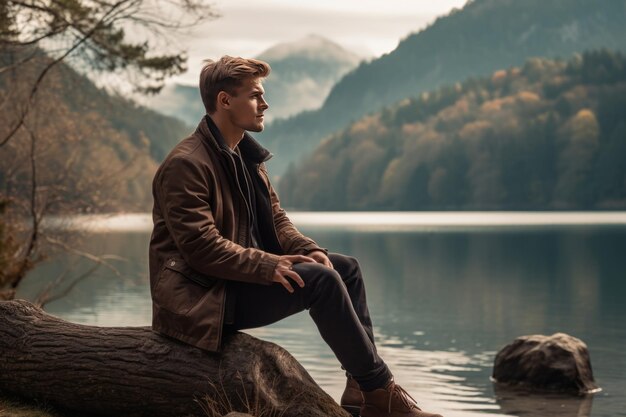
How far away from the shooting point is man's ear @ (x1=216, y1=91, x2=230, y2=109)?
516cm

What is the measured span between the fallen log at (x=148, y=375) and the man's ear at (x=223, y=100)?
1.25 m

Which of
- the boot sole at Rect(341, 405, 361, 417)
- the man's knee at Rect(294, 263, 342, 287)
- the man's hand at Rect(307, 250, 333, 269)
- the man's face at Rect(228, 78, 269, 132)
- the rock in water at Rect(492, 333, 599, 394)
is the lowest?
the rock in water at Rect(492, 333, 599, 394)

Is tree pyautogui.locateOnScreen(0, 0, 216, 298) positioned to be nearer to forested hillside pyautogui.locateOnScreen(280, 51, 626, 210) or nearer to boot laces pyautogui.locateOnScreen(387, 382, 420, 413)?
boot laces pyautogui.locateOnScreen(387, 382, 420, 413)

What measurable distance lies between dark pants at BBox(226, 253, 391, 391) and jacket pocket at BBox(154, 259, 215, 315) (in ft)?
0.55

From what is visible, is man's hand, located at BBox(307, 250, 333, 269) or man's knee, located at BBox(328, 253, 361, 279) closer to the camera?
man's hand, located at BBox(307, 250, 333, 269)

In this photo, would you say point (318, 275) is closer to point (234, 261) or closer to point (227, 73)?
point (234, 261)

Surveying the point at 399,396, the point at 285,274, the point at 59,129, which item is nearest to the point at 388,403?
the point at 399,396

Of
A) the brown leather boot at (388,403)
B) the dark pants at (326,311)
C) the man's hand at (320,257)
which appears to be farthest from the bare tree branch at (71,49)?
the brown leather boot at (388,403)

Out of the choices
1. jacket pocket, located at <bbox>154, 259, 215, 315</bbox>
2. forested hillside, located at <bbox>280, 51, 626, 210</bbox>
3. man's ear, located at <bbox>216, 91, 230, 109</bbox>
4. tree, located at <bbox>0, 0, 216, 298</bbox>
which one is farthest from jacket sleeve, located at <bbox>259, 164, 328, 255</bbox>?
forested hillside, located at <bbox>280, 51, 626, 210</bbox>

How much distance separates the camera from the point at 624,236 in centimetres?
7156

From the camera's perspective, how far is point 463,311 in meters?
30.7

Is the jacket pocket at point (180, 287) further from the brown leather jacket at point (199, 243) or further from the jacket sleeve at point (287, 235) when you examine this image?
the jacket sleeve at point (287, 235)

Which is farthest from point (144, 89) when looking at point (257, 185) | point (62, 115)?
point (257, 185)

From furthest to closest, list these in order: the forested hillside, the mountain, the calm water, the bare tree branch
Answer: the forested hillside < the mountain < the calm water < the bare tree branch
